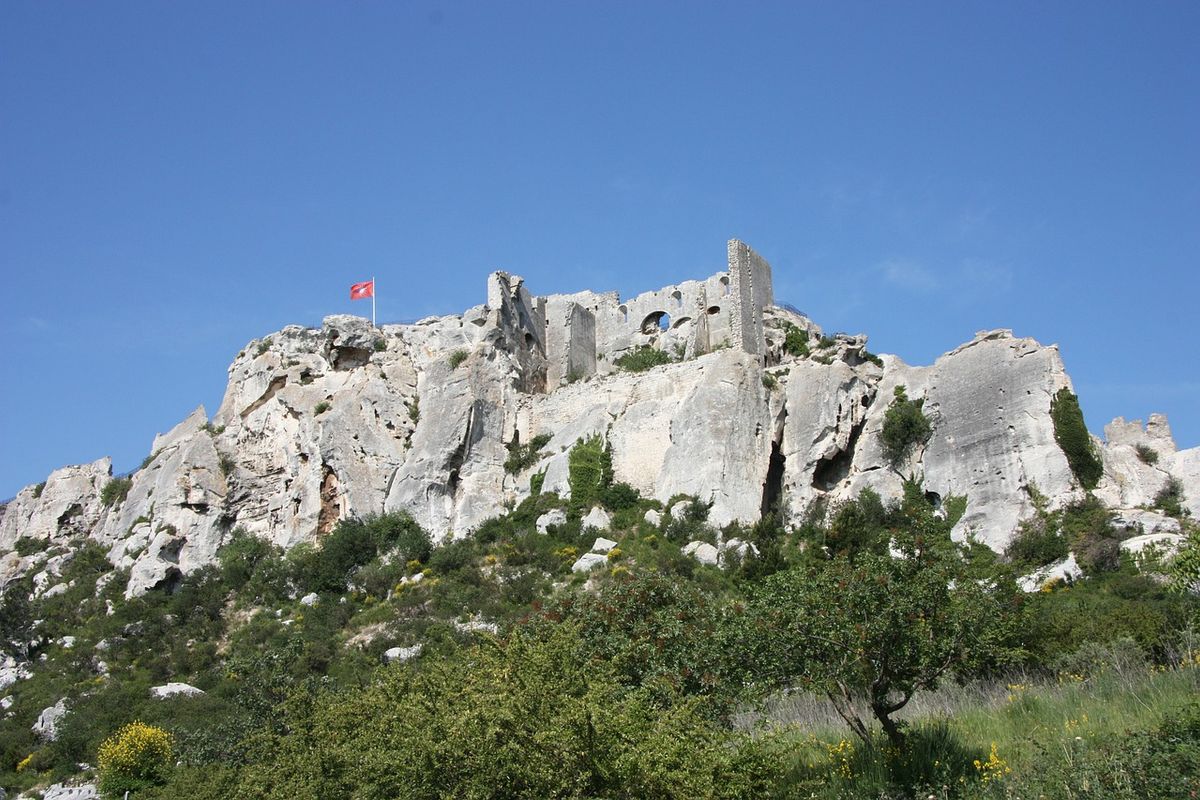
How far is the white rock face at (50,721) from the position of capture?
113 feet

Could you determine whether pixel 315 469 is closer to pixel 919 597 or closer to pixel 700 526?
pixel 700 526

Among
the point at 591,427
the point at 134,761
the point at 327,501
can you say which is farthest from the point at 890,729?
the point at 327,501

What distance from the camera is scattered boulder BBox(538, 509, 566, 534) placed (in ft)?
134

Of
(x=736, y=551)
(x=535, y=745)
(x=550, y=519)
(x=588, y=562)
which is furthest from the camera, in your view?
(x=550, y=519)

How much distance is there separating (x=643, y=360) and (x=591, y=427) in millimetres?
6270

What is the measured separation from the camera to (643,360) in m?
50.2

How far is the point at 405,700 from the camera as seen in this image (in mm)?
17406

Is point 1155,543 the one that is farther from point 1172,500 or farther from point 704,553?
point 704,553

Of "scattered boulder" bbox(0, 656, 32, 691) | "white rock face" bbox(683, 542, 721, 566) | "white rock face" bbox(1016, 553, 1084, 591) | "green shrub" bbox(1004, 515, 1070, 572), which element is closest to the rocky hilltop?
"green shrub" bbox(1004, 515, 1070, 572)

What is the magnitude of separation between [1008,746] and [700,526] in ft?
74.2

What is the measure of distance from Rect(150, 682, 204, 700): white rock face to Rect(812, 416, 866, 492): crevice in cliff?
74.0 ft

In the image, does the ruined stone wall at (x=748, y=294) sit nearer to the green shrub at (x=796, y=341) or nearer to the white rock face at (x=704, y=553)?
the green shrub at (x=796, y=341)

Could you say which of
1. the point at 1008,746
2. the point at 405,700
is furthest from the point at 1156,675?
the point at 405,700

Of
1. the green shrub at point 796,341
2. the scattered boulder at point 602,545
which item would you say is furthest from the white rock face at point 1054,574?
the green shrub at point 796,341
